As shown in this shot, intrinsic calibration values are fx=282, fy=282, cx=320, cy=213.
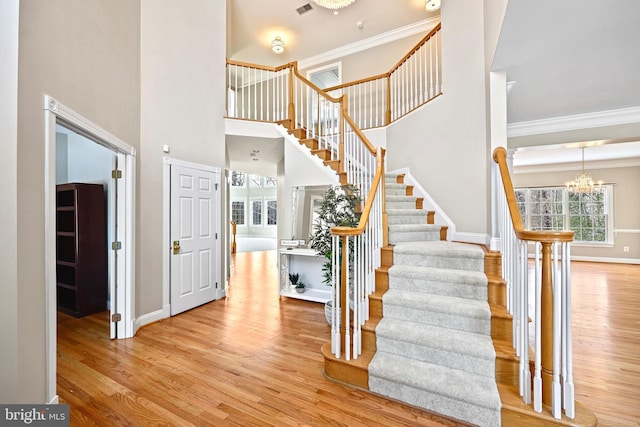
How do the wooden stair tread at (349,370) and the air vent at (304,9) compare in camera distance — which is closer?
the wooden stair tread at (349,370)

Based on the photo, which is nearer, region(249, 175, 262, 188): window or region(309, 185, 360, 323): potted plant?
region(309, 185, 360, 323): potted plant

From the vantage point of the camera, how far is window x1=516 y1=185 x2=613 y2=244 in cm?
788

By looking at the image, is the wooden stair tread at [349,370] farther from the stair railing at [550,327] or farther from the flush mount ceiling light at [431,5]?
the flush mount ceiling light at [431,5]

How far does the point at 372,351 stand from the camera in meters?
2.38

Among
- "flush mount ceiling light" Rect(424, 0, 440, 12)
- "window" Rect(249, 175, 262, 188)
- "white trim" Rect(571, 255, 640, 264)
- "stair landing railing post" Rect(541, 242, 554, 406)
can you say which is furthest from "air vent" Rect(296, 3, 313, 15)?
"window" Rect(249, 175, 262, 188)

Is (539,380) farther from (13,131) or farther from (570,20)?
(13,131)

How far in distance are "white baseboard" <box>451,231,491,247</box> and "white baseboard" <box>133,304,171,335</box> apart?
395 centimetres

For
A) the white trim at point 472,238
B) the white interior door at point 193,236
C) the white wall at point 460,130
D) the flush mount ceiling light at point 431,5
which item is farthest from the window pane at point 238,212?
the white trim at point 472,238

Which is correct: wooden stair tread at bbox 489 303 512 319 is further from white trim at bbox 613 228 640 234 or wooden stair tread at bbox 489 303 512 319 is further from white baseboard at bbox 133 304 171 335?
white trim at bbox 613 228 640 234

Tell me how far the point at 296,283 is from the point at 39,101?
366 centimetres

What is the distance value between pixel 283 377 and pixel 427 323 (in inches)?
50.7

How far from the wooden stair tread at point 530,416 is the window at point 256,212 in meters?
14.2

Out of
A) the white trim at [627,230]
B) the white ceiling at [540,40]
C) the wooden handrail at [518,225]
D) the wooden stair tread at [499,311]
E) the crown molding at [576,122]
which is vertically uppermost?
the white ceiling at [540,40]

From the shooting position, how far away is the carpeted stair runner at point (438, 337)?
1.88 m
